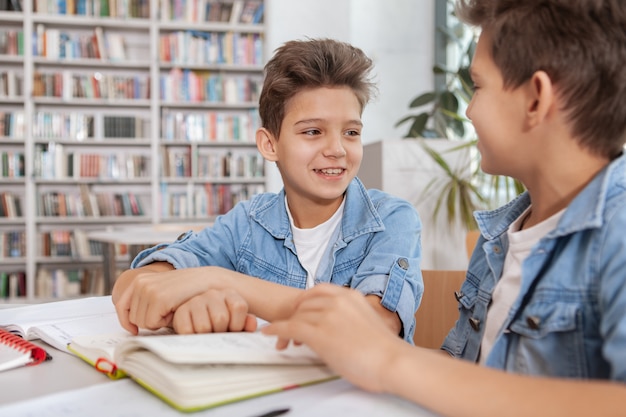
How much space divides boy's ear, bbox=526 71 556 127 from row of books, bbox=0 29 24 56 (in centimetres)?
533

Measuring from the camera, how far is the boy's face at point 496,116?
0.77 m

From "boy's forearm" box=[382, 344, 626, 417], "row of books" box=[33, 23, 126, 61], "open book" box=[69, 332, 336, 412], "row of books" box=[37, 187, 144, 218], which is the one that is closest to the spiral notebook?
"open book" box=[69, 332, 336, 412]

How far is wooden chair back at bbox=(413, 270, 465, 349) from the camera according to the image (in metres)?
1.41

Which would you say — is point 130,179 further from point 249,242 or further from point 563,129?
point 563,129

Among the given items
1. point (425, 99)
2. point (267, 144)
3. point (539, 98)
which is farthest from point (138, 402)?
point (425, 99)

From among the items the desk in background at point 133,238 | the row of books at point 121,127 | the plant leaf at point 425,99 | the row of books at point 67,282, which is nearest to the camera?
the desk in background at point 133,238

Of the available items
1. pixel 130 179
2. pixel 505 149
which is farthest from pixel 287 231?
pixel 130 179

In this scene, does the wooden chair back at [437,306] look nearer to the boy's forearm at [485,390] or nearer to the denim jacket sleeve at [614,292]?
the denim jacket sleeve at [614,292]

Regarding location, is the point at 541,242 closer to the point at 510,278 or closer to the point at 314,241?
the point at 510,278

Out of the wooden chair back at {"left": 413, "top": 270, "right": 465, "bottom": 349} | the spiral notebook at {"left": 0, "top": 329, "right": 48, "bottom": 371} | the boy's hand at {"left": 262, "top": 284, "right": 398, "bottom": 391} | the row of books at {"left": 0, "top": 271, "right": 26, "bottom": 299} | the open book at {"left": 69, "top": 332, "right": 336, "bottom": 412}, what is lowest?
the row of books at {"left": 0, "top": 271, "right": 26, "bottom": 299}

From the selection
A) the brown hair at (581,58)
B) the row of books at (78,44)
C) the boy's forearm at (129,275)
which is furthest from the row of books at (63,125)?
the brown hair at (581,58)

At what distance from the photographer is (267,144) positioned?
1.46 metres

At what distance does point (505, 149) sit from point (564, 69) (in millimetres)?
122

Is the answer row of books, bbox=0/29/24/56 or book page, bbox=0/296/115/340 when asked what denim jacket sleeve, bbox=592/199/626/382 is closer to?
book page, bbox=0/296/115/340
